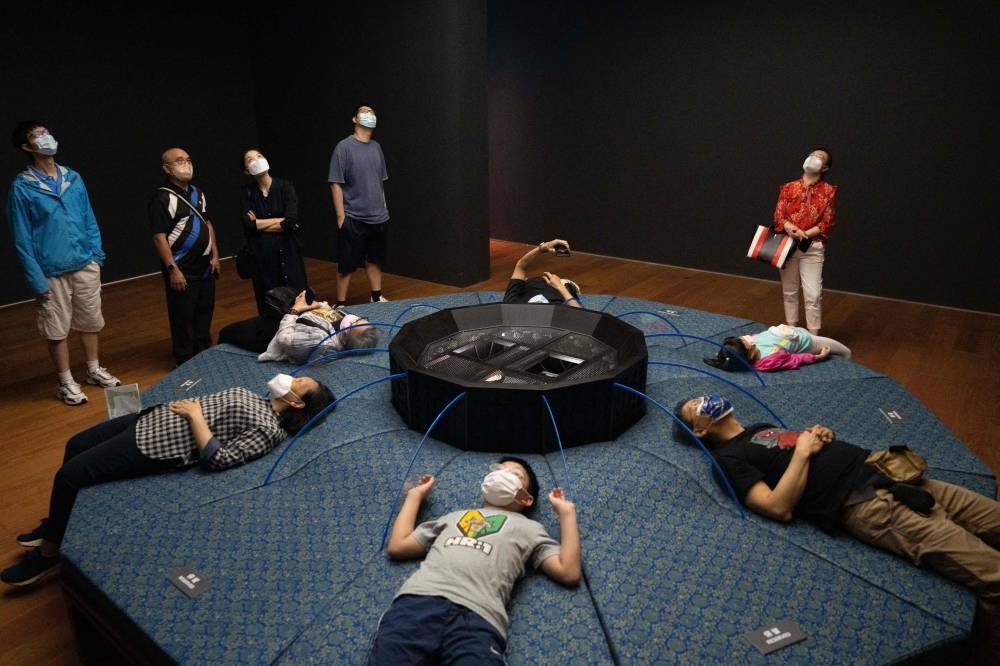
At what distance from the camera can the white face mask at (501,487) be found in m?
2.39

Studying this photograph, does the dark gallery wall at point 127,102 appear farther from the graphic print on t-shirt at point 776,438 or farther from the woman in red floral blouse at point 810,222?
the graphic print on t-shirt at point 776,438

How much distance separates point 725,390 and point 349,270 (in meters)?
3.56

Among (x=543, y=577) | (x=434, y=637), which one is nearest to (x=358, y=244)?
(x=543, y=577)

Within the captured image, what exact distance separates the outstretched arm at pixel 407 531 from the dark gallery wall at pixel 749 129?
5.67 metres

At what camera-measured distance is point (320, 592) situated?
2.28 m

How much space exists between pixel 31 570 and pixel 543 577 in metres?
2.21

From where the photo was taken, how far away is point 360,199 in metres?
5.82

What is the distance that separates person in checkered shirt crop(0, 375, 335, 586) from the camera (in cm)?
288

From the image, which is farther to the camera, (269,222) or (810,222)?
(810,222)

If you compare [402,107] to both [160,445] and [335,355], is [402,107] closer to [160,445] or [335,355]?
[335,355]

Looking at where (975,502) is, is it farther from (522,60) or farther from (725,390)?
(522,60)

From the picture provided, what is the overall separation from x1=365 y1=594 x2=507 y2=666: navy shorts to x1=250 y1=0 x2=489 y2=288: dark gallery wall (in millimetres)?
5234

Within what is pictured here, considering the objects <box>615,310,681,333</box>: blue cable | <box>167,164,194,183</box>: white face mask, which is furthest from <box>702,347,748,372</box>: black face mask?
<box>167,164,194,183</box>: white face mask

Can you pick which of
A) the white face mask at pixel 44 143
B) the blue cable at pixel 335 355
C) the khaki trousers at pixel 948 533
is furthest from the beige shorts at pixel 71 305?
the khaki trousers at pixel 948 533
